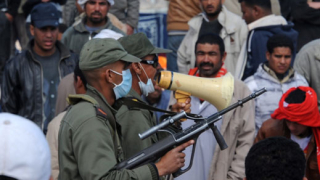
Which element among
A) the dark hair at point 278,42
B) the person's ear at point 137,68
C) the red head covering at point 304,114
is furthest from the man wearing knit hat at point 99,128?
the dark hair at point 278,42

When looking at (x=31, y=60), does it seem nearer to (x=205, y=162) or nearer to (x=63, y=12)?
(x=205, y=162)

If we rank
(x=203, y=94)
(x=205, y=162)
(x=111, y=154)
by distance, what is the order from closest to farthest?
(x=111, y=154)
(x=203, y=94)
(x=205, y=162)

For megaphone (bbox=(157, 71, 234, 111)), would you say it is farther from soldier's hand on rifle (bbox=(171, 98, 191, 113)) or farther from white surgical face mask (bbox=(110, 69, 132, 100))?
white surgical face mask (bbox=(110, 69, 132, 100))

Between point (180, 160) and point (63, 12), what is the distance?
6.91 meters

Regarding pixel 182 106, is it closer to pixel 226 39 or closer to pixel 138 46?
pixel 138 46

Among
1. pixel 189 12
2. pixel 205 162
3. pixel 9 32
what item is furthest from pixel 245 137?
pixel 9 32

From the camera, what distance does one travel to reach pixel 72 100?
4.19 m

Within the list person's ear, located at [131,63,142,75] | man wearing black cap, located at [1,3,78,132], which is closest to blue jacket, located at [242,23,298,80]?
man wearing black cap, located at [1,3,78,132]

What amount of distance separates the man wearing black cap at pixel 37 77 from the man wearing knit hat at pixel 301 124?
252 cm

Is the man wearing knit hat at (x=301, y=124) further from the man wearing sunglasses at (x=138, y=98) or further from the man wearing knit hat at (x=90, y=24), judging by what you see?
the man wearing knit hat at (x=90, y=24)

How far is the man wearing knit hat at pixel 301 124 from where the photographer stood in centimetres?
595

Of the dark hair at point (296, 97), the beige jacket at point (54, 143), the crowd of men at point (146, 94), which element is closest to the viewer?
the crowd of men at point (146, 94)

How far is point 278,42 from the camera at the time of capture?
7.59 metres

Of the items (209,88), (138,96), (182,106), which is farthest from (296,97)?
(138,96)
